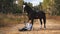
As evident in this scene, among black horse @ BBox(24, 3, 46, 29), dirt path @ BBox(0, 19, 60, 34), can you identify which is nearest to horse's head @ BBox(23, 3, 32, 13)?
black horse @ BBox(24, 3, 46, 29)

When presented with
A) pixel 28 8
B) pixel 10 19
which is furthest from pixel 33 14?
pixel 10 19

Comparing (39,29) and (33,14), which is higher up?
(33,14)

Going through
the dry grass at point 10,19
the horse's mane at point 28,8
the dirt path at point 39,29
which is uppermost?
the horse's mane at point 28,8

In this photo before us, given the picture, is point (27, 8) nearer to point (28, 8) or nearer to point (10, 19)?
point (28, 8)

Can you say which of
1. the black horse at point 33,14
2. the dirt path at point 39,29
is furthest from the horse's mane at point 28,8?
the dirt path at point 39,29

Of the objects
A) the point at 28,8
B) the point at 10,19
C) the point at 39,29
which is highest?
the point at 28,8

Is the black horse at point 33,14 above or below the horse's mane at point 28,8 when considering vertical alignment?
below

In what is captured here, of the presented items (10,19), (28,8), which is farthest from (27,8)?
(10,19)

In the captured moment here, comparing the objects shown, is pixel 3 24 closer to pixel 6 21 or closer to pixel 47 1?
pixel 6 21

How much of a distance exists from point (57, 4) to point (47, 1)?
0.39 ft

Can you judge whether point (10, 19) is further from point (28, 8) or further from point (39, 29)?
point (39, 29)

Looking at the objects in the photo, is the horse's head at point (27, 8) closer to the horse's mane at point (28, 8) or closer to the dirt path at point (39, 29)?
the horse's mane at point (28, 8)

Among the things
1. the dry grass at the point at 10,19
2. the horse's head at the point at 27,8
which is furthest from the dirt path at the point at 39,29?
the horse's head at the point at 27,8

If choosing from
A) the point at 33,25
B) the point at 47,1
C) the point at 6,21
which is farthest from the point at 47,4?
the point at 6,21
